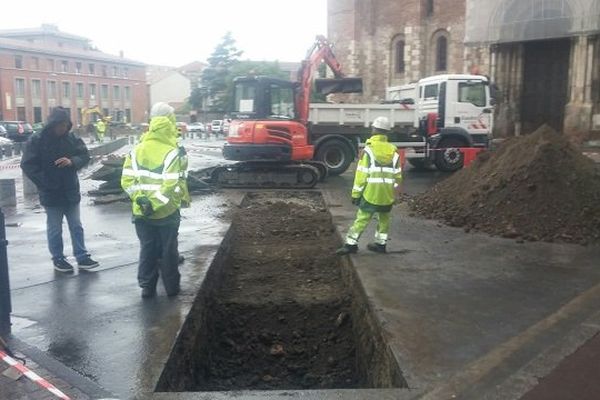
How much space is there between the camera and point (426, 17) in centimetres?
3469

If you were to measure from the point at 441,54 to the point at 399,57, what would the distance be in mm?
2713

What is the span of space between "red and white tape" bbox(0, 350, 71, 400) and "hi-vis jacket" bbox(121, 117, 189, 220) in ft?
6.08

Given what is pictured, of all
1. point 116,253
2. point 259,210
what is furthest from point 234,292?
point 259,210

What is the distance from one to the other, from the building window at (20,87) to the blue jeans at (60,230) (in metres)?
69.8

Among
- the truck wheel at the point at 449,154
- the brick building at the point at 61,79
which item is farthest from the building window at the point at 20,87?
the truck wheel at the point at 449,154

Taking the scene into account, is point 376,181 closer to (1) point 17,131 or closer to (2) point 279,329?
(2) point 279,329

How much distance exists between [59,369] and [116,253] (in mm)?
3897

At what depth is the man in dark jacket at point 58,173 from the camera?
669 centimetres

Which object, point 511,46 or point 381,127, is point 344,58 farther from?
point 381,127

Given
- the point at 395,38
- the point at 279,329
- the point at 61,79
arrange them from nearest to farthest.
A: the point at 279,329, the point at 395,38, the point at 61,79

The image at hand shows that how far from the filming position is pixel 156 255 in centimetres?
596

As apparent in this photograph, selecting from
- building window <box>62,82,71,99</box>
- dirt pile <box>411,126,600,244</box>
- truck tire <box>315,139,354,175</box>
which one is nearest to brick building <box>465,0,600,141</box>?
truck tire <box>315,139,354,175</box>

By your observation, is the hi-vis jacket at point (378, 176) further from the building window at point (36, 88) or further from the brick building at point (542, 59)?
the building window at point (36, 88)

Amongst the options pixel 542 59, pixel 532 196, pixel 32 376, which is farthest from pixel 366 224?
pixel 542 59
